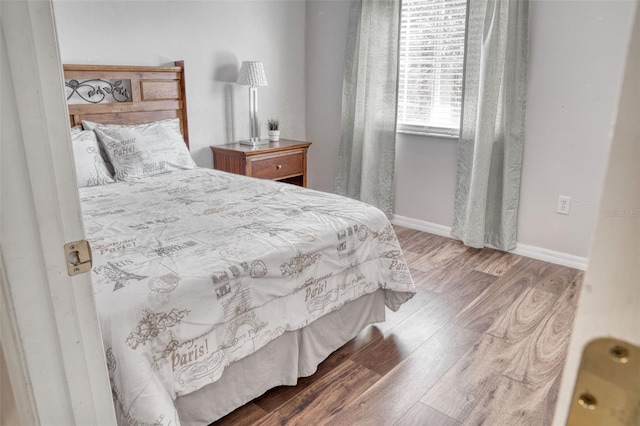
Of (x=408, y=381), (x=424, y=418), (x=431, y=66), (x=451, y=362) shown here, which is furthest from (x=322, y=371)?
(x=431, y=66)

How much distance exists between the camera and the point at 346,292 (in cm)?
209

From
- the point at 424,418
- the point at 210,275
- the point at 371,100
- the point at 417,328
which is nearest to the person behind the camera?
the point at 210,275

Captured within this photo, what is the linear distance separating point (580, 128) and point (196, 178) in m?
2.48

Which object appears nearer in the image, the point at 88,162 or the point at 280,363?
the point at 280,363

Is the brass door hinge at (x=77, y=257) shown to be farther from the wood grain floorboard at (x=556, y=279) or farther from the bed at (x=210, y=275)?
the wood grain floorboard at (x=556, y=279)

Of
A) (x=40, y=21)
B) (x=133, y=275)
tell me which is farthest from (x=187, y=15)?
(x=40, y=21)

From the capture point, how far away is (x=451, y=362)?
2141 millimetres

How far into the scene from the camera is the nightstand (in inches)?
141

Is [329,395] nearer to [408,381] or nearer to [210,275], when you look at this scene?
[408,381]

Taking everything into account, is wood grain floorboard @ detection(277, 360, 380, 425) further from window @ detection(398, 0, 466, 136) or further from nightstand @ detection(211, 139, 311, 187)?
window @ detection(398, 0, 466, 136)

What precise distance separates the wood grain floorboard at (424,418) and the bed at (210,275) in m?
0.45

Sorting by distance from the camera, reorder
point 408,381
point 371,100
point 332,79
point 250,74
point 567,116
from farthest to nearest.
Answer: point 332,79 → point 371,100 → point 250,74 → point 567,116 → point 408,381

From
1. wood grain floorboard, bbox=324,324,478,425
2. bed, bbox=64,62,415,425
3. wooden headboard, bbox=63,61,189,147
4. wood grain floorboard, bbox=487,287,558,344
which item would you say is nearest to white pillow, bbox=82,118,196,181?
→ bed, bbox=64,62,415,425

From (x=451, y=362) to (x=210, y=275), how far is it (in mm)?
1206
